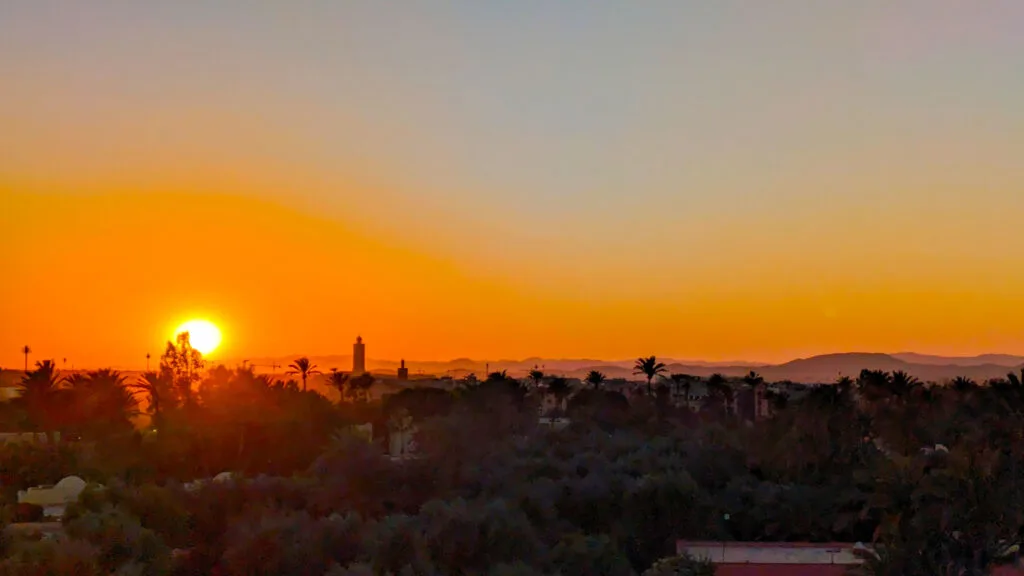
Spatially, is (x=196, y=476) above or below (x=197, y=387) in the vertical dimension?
below

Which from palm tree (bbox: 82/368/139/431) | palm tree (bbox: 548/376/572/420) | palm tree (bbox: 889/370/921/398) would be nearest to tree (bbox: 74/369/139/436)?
palm tree (bbox: 82/368/139/431)

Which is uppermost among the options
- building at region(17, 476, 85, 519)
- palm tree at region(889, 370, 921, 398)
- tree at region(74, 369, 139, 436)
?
palm tree at region(889, 370, 921, 398)

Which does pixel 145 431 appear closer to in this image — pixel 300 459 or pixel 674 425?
pixel 300 459

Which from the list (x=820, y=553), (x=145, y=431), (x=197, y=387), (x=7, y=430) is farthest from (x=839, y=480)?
(x=7, y=430)

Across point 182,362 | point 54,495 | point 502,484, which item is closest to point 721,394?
point 182,362

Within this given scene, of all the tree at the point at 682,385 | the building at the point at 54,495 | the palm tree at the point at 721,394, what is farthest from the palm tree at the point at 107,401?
the tree at the point at 682,385

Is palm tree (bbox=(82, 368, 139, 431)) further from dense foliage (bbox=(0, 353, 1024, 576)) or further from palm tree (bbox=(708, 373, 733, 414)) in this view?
palm tree (bbox=(708, 373, 733, 414))

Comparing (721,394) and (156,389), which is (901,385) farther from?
(156,389)
